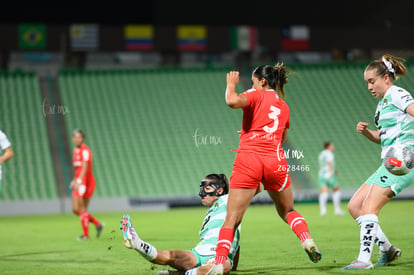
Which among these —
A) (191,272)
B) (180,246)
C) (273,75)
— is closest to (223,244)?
(191,272)

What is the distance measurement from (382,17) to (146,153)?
1252cm

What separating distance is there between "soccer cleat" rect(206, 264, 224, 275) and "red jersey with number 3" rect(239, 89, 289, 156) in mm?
1152

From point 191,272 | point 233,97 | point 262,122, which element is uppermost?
point 233,97

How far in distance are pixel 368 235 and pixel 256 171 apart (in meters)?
1.40

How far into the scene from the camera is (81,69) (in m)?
29.6

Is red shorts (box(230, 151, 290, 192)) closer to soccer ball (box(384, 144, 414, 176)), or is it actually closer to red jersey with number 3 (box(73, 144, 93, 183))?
soccer ball (box(384, 144, 414, 176))

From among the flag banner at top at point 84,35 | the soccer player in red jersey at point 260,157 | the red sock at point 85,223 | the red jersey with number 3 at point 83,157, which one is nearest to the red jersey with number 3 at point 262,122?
the soccer player in red jersey at point 260,157

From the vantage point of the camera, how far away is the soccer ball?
668 centimetres

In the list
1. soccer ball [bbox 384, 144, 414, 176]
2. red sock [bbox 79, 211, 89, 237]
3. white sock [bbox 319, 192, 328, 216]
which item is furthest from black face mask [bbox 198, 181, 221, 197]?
white sock [bbox 319, 192, 328, 216]

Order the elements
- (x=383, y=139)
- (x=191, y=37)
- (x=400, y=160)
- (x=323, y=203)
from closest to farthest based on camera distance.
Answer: (x=400, y=160), (x=383, y=139), (x=323, y=203), (x=191, y=37)

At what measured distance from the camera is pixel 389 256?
24.0 feet

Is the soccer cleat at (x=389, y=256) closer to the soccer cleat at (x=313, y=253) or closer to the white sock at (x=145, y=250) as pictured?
the soccer cleat at (x=313, y=253)

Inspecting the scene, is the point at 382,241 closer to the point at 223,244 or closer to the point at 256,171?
the point at 256,171

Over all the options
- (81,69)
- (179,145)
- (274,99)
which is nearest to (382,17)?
(179,145)
